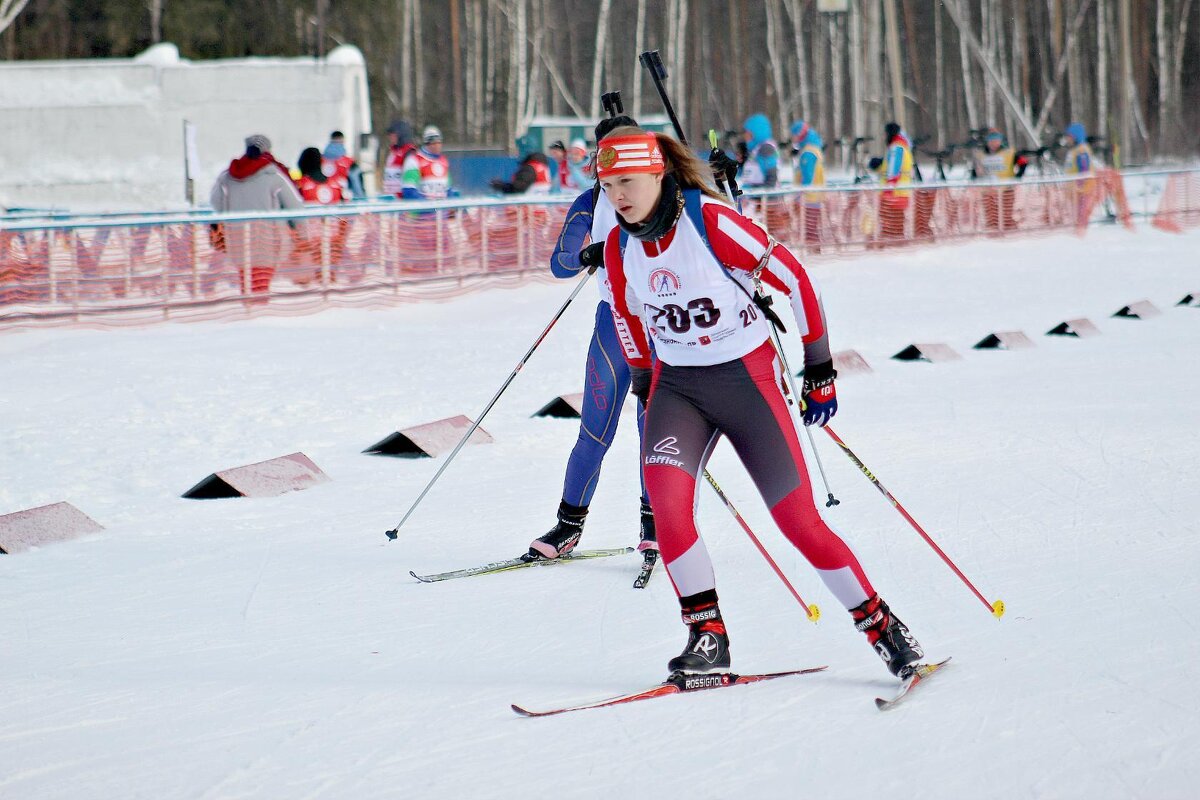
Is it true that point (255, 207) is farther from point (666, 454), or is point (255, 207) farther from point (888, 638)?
point (888, 638)

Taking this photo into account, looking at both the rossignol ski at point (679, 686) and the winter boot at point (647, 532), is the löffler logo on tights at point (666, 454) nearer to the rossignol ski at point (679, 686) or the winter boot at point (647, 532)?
the rossignol ski at point (679, 686)

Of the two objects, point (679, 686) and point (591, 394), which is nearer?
point (679, 686)

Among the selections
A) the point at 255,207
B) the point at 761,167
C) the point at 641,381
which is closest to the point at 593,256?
the point at 641,381

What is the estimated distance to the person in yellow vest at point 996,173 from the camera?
18609 millimetres

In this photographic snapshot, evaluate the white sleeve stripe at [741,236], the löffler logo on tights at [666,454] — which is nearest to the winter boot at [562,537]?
the löffler logo on tights at [666,454]

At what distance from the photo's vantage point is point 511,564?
495 cm

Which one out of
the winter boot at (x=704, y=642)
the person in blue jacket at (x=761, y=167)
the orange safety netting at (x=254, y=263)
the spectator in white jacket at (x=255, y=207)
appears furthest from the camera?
the person in blue jacket at (x=761, y=167)

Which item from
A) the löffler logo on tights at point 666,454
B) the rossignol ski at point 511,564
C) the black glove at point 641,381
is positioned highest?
the black glove at point 641,381

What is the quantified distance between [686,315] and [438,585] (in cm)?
164

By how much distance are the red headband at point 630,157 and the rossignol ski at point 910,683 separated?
4.49ft

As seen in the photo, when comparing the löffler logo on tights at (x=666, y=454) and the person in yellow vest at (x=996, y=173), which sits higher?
the person in yellow vest at (x=996, y=173)

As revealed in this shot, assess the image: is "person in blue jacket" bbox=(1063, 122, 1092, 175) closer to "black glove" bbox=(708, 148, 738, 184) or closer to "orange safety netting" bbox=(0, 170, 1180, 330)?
"orange safety netting" bbox=(0, 170, 1180, 330)

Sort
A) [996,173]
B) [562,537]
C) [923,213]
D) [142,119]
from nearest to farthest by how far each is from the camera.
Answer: [562,537] → [923,213] → [996,173] → [142,119]

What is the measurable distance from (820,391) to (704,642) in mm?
690
